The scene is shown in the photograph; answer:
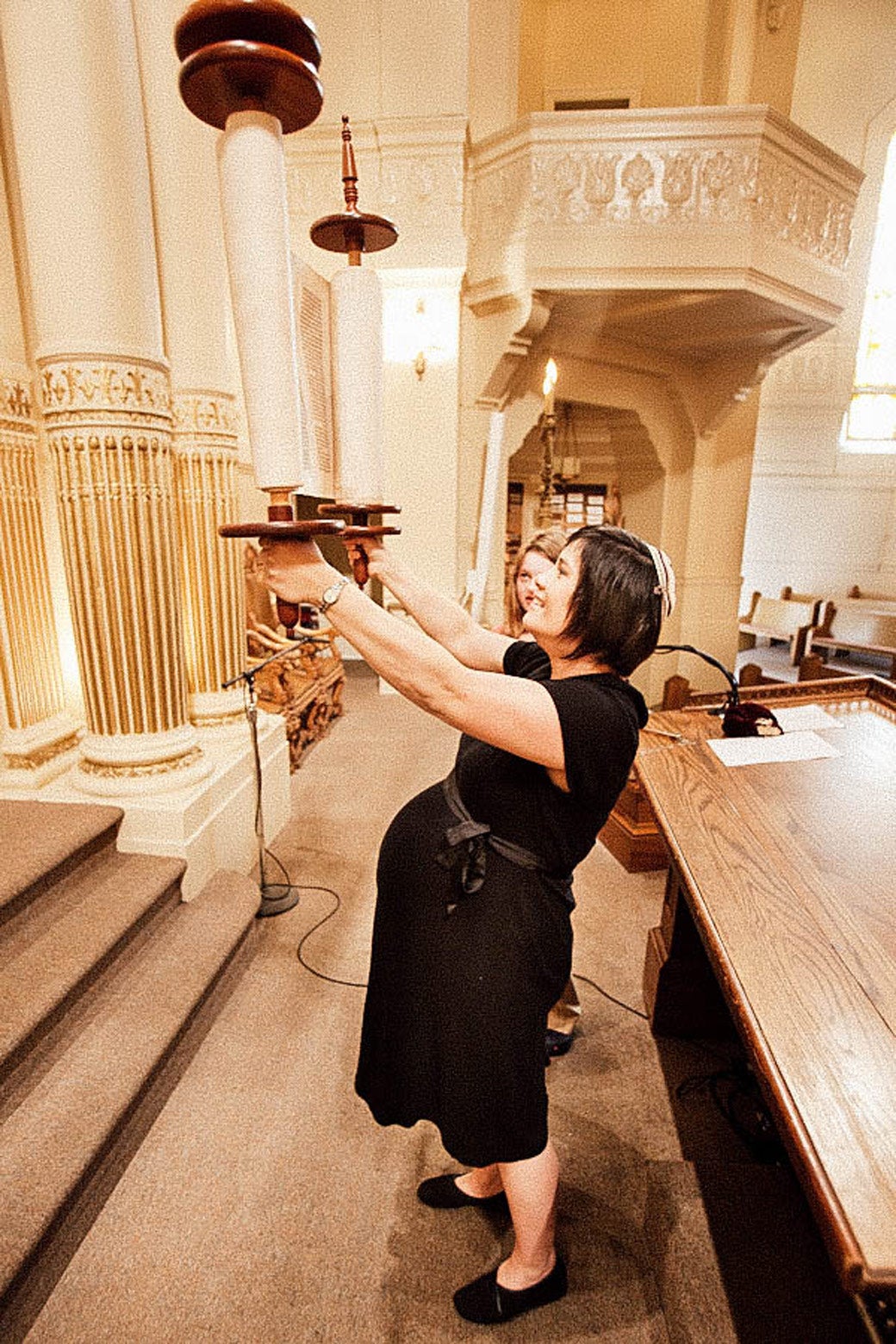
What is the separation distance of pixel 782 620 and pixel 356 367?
963 cm

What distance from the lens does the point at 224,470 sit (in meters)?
3.29

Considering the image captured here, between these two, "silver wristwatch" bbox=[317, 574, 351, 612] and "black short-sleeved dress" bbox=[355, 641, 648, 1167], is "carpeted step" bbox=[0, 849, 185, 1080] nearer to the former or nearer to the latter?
"black short-sleeved dress" bbox=[355, 641, 648, 1167]

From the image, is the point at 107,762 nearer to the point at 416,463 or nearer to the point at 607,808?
the point at 607,808

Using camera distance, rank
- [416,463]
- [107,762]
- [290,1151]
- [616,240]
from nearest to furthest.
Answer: [290,1151] → [107,762] → [616,240] → [416,463]

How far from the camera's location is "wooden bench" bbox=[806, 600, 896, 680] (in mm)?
8047

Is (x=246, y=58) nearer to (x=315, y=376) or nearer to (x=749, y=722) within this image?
(x=315, y=376)

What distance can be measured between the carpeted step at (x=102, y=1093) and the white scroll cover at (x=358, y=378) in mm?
1755

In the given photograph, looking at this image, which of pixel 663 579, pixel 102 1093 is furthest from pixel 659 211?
pixel 102 1093

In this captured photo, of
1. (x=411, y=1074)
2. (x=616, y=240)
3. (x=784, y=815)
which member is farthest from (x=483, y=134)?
(x=411, y=1074)

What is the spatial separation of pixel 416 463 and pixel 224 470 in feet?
10.9

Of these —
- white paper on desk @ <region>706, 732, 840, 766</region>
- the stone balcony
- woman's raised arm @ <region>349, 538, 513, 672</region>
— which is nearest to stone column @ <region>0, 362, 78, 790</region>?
woman's raised arm @ <region>349, 538, 513, 672</region>

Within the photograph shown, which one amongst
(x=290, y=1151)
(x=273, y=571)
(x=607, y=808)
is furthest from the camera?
(x=290, y=1151)

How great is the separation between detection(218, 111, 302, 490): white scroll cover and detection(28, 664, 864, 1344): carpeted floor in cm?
182

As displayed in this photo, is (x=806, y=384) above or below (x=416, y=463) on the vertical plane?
above
